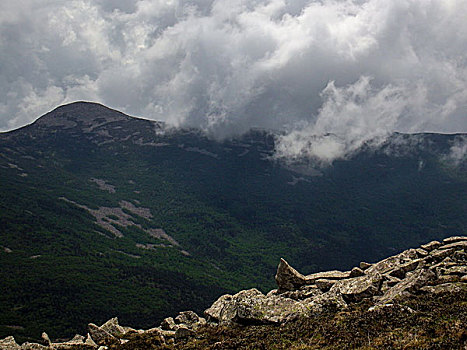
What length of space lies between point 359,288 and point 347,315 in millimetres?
7101

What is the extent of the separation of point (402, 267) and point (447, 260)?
439 cm

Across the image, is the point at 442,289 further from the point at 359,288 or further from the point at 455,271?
the point at 359,288

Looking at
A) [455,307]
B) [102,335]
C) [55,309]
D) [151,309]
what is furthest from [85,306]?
[455,307]

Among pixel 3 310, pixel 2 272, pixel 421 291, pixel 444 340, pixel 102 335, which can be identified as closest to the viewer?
pixel 444 340

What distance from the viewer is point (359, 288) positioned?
1270 inches

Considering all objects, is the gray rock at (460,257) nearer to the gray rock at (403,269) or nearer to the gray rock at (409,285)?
the gray rock at (403,269)

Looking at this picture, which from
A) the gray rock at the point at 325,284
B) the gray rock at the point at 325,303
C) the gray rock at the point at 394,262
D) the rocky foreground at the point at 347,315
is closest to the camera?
the rocky foreground at the point at 347,315

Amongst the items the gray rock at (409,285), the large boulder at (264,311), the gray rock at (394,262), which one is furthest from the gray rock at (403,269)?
the large boulder at (264,311)

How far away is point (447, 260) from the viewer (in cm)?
3712

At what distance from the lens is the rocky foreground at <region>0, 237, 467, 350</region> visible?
20.5 meters

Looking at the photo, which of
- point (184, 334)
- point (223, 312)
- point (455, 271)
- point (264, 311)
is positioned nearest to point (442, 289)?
point (455, 271)

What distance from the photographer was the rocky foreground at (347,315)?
67.2 ft

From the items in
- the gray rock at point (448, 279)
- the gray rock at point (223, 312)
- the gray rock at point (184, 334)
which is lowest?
the gray rock at point (184, 334)

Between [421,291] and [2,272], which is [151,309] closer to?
[2,272]
